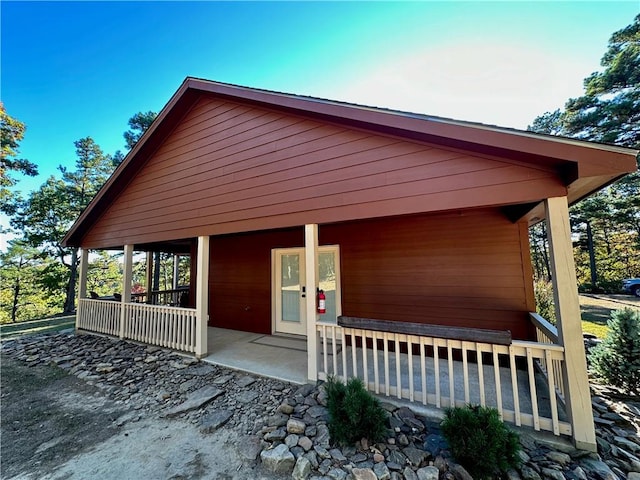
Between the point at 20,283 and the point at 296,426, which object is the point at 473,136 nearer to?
the point at 296,426

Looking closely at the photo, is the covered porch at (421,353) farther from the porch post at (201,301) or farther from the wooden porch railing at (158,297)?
the wooden porch railing at (158,297)

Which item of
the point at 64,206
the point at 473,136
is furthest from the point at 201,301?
the point at 64,206

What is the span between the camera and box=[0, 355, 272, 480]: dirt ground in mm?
2123

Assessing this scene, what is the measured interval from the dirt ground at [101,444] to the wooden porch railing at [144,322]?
1.52 meters

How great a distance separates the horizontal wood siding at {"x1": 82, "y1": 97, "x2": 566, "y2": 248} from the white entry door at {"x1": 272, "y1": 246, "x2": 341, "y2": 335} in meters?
1.70

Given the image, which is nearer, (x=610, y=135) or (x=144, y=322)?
(x=144, y=322)

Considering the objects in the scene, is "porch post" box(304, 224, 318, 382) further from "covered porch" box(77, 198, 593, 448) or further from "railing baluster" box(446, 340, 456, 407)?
"railing baluster" box(446, 340, 456, 407)

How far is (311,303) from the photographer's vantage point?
11.7 feet

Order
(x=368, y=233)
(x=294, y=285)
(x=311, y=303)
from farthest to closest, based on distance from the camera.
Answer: (x=294, y=285) → (x=368, y=233) → (x=311, y=303)

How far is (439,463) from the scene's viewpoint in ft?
6.63

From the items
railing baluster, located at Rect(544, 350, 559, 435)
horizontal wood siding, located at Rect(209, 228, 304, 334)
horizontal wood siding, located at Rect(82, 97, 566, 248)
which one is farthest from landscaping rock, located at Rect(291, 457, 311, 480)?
horizontal wood siding, located at Rect(209, 228, 304, 334)

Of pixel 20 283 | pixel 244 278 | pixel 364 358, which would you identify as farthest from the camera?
pixel 20 283

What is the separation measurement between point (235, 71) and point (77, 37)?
13.4 feet

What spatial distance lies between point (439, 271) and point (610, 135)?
14313 mm
